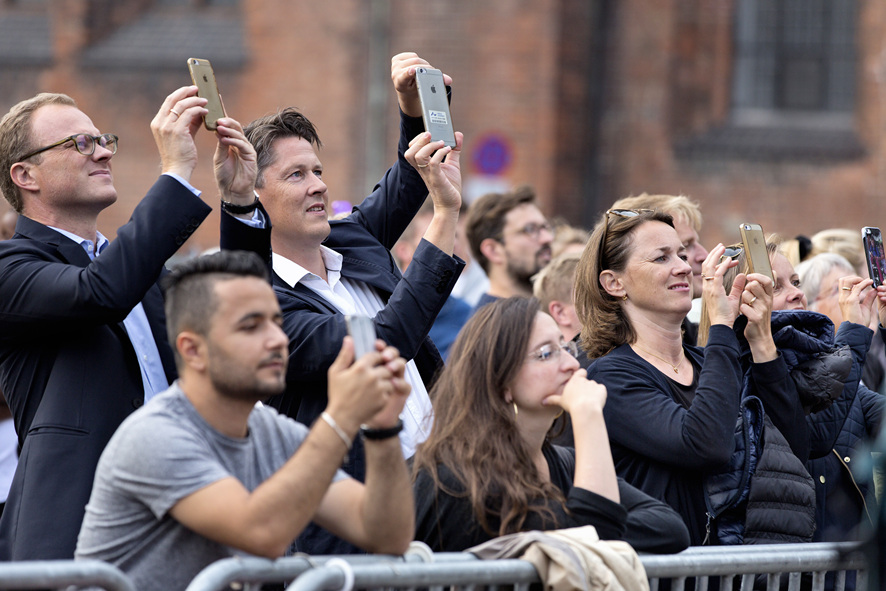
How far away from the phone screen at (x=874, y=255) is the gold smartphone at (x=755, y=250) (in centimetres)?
63

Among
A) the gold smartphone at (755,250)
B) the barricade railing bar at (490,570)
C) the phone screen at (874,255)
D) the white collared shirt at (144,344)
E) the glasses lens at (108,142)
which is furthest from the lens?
the phone screen at (874,255)

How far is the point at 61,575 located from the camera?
251cm

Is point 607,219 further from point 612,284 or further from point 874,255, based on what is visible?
point 874,255

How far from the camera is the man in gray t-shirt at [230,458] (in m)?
2.68

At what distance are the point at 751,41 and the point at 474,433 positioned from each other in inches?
515

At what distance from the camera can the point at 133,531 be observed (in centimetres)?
277

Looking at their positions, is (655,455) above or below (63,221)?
below

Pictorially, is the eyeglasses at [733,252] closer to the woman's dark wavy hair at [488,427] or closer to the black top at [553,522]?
the woman's dark wavy hair at [488,427]

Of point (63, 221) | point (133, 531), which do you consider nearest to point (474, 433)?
point (133, 531)

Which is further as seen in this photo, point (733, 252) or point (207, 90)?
point (733, 252)

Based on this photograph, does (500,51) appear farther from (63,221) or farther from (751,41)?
(63,221)

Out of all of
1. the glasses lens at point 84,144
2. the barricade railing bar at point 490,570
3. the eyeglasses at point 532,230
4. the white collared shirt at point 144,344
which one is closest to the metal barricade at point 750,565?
the barricade railing bar at point 490,570

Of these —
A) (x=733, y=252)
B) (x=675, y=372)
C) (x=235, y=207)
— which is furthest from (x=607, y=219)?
(x=235, y=207)

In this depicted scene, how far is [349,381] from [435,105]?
5.03 feet
